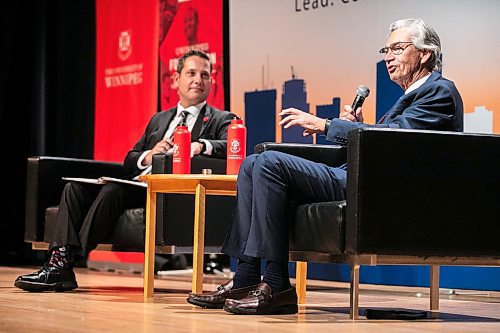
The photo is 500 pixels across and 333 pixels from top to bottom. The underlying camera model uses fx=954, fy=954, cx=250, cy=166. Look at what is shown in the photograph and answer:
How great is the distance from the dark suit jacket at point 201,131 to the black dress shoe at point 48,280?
747mm

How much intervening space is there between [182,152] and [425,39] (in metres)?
1.14

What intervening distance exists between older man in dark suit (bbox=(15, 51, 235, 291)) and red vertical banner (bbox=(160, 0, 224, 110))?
140 centimetres

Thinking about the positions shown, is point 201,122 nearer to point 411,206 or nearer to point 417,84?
point 417,84

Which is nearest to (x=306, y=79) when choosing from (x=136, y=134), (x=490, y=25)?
(x=490, y=25)

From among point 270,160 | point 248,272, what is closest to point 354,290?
point 248,272

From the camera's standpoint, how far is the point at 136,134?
22.5 feet

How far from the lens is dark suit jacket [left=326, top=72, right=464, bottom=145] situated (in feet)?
10.8

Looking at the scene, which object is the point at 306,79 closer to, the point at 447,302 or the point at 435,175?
the point at 447,302

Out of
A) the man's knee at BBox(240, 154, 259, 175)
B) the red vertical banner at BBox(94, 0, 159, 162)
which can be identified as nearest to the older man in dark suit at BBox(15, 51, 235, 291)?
the man's knee at BBox(240, 154, 259, 175)

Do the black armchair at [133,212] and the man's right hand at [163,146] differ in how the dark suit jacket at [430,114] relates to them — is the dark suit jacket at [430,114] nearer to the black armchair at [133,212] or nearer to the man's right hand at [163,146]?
the black armchair at [133,212]

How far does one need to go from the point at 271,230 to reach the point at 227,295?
34cm

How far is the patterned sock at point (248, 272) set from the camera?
11.0ft

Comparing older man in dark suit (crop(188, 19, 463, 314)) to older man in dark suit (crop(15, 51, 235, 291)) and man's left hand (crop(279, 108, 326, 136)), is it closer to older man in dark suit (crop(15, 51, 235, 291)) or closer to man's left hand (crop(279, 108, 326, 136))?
man's left hand (crop(279, 108, 326, 136))

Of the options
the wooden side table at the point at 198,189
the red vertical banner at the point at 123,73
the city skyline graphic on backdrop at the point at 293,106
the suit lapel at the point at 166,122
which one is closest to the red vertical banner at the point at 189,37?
the red vertical banner at the point at 123,73
